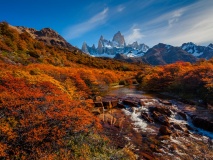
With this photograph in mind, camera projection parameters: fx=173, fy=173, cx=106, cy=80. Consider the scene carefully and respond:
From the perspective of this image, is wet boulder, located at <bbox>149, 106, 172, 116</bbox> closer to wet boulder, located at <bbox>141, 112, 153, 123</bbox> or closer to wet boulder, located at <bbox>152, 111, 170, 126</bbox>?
wet boulder, located at <bbox>152, 111, 170, 126</bbox>

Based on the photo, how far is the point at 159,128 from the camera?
72.6ft

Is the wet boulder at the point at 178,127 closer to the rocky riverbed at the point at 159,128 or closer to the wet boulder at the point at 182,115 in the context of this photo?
the rocky riverbed at the point at 159,128

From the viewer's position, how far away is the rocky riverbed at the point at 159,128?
56.2 feet

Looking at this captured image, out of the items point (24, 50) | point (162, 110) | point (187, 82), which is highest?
point (24, 50)

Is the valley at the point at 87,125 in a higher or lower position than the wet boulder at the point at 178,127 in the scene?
higher

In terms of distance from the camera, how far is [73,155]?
12805mm

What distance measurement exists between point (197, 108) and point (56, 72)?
25303 mm

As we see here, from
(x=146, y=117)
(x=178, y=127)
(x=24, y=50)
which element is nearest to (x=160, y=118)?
(x=146, y=117)

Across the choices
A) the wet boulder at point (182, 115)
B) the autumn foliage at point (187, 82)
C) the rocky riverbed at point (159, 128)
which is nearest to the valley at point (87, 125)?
the rocky riverbed at point (159, 128)

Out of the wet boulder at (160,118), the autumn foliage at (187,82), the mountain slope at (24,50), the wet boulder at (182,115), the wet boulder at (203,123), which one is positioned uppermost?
the mountain slope at (24,50)

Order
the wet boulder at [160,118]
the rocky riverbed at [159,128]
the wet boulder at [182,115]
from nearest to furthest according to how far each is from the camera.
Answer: the rocky riverbed at [159,128], the wet boulder at [160,118], the wet boulder at [182,115]

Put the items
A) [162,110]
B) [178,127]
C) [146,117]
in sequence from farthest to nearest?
[162,110]
[146,117]
[178,127]

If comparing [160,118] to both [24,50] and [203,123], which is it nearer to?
[203,123]

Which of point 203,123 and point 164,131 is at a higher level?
point 164,131
